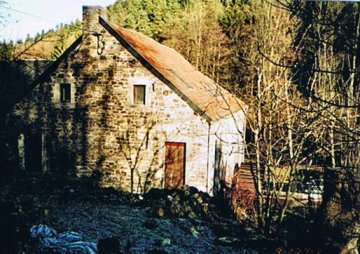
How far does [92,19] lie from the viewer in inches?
639

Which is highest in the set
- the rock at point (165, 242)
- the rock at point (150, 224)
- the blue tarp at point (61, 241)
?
the blue tarp at point (61, 241)

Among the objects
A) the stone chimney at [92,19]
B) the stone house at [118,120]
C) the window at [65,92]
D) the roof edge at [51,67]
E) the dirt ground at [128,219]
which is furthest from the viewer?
the window at [65,92]

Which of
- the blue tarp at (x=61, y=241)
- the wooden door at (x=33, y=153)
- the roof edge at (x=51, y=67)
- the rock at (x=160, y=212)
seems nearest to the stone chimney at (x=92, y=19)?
the roof edge at (x=51, y=67)

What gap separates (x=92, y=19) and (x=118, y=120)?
435 centimetres

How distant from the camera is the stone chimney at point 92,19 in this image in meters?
16.2

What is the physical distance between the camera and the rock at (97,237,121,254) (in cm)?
924

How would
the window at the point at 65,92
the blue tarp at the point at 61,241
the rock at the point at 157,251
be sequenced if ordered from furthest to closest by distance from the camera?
1. the window at the point at 65,92
2. the rock at the point at 157,251
3. the blue tarp at the point at 61,241

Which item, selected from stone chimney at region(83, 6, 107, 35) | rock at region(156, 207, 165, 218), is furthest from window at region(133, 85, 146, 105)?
rock at region(156, 207, 165, 218)

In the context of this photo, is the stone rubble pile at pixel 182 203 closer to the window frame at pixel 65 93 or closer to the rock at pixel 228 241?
the rock at pixel 228 241

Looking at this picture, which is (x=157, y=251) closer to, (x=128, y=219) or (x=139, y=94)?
(x=128, y=219)

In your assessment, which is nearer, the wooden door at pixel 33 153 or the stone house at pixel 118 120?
the stone house at pixel 118 120

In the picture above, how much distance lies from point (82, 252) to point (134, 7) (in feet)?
101

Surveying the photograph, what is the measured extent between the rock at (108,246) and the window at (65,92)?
359 inches

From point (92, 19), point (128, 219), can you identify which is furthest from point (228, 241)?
point (92, 19)
